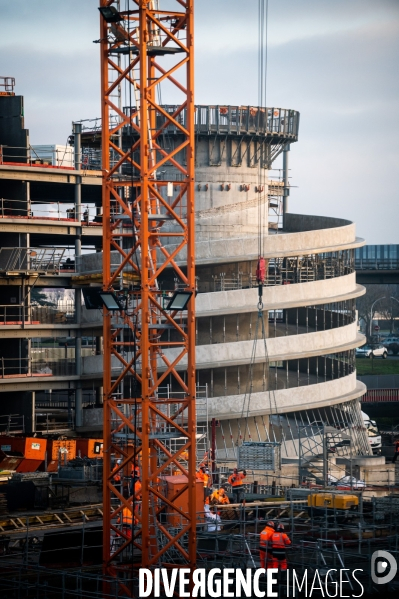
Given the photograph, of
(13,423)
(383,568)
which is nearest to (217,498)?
(383,568)

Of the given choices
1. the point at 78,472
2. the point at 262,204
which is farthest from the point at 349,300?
the point at 78,472

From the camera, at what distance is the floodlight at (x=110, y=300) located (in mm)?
33875

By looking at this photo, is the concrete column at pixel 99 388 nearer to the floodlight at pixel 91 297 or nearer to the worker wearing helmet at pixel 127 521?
the floodlight at pixel 91 297

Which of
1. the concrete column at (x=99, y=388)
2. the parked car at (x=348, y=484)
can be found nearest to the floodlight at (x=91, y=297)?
the concrete column at (x=99, y=388)

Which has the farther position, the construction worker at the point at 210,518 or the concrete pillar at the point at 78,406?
the concrete pillar at the point at 78,406

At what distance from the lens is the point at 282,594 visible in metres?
31.6

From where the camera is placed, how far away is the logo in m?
31.8

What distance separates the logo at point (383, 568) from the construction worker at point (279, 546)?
258 centimetres

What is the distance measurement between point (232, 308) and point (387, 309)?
128898 mm

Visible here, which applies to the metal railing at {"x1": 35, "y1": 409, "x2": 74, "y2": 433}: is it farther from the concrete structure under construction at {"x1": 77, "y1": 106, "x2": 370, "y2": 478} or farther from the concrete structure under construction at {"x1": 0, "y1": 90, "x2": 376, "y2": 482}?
the concrete structure under construction at {"x1": 77, "y1": 106, "x2": 370, "y2": 478}

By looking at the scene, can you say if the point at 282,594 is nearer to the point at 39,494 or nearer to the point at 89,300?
the point at 39,494

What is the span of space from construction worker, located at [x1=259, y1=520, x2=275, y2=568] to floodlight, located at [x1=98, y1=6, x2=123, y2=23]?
15.2 m

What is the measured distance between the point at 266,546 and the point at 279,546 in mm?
327

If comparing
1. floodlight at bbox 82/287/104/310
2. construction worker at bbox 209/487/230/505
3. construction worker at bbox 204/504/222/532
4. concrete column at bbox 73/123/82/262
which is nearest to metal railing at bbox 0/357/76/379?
floodlight at bbox 82/287/104/310
